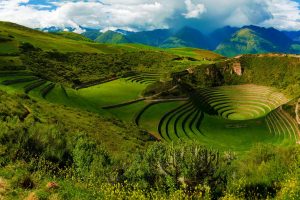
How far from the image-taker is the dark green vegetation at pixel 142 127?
981 inches

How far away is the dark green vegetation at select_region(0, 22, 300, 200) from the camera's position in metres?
24.9

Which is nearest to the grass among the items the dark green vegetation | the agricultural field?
the agricultural field

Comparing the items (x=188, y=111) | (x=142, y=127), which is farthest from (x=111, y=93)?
(x=142, y=127)

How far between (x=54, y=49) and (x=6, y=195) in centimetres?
17140

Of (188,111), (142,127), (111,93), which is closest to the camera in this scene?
(142,127)

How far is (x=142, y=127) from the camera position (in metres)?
96.4

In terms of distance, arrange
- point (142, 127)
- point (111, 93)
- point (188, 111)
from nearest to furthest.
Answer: point (142, 127), point (188, 111), point (111, 93)

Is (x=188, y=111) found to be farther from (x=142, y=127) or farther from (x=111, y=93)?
(x=111, y=93)

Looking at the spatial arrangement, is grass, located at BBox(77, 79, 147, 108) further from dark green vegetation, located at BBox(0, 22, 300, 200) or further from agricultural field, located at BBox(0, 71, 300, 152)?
dark green vegetation, located at BBox(0, 22, 300, 200)

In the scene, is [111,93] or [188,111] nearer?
[188,111]

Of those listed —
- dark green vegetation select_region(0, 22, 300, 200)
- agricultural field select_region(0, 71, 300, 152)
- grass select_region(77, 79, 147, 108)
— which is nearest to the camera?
dark green vegetation select_region(0, 22, 300, 200)

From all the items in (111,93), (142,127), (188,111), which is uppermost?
(111,93)

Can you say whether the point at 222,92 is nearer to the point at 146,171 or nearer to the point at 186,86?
the point at 186,86

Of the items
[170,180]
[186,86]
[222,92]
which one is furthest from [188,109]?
[170,180]
